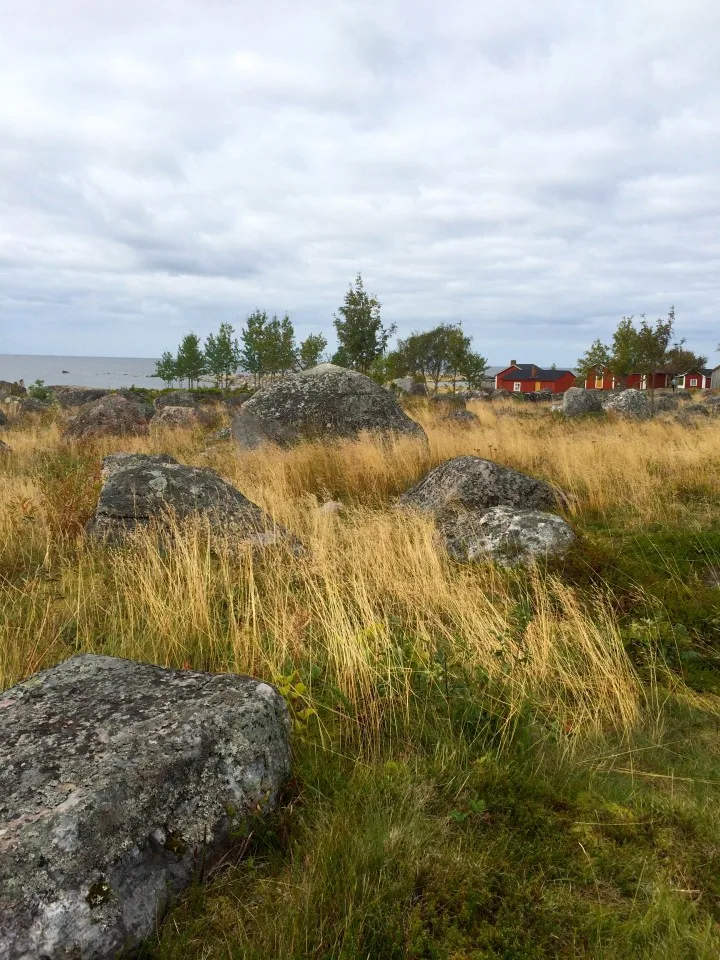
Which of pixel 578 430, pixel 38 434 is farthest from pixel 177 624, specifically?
pixel 38 434

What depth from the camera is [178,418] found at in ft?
63.2

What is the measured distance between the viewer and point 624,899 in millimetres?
2254

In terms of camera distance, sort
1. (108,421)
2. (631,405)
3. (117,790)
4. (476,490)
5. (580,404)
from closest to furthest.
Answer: (117,790), (476,490), (108,421), (631,405), (580,404)

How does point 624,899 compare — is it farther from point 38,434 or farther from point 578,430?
point 38,434

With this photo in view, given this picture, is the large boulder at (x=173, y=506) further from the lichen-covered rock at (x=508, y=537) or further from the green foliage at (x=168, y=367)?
the green foliage at (x=168, y=367)

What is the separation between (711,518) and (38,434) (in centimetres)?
1776

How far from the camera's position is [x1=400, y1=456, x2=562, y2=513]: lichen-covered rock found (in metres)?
7.53

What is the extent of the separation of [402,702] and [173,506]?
12.7 ft

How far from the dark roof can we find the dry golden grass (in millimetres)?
74836

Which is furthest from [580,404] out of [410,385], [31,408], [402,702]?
[410,385]

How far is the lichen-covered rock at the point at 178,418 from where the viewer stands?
18.3 metres

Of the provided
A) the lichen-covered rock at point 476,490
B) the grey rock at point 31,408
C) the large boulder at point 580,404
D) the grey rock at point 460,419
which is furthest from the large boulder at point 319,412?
the grey rock at point 31,408

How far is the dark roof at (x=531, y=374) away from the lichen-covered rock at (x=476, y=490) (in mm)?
74916

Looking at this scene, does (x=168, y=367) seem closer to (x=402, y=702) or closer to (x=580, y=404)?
→ (x=580, y=404)
